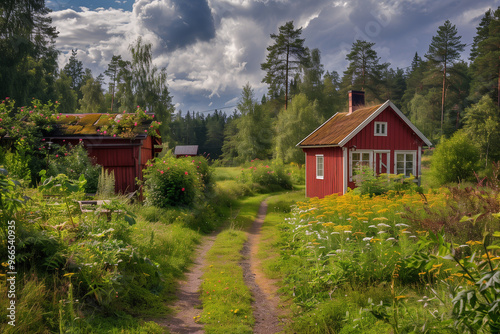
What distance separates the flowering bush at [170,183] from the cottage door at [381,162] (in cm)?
967

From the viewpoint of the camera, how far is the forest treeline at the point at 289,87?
85.9ft

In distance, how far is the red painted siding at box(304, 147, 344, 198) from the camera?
16297mm

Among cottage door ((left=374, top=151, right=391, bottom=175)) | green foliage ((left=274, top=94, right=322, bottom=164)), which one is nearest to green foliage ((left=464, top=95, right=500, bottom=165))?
green foliage ((left=274, top=94, right=322, bottom=164))

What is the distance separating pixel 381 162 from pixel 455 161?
823cm

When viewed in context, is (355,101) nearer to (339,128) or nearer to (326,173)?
(339,128)

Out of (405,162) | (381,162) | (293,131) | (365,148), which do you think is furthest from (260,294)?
(293,131)

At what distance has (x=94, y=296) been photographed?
190 inches

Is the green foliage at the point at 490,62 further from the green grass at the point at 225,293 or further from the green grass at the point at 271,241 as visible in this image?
the green grass at the point at 225,293

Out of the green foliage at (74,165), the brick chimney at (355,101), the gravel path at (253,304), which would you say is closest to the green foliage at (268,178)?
the brick chimney at (355,101)

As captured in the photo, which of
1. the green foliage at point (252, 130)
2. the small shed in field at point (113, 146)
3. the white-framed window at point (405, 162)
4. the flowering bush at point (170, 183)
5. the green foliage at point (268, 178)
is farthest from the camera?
the green foliage at point (252, 130)

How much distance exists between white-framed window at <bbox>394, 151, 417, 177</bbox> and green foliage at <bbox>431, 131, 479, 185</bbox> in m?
5.65

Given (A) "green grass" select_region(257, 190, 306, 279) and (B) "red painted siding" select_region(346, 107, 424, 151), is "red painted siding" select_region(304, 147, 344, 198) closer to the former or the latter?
(B) "red painted siding" select_region(346, 107, 424, 151)

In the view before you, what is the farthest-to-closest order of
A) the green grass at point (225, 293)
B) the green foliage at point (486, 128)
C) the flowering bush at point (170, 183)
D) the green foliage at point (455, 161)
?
the green foliage at point (486, 128) → the green foliage at point (455, 161) → the flowering bush at point (170, 183) → the green grass at point (225, 293)

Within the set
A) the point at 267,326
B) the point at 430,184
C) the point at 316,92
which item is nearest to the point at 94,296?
the point at 267,326
